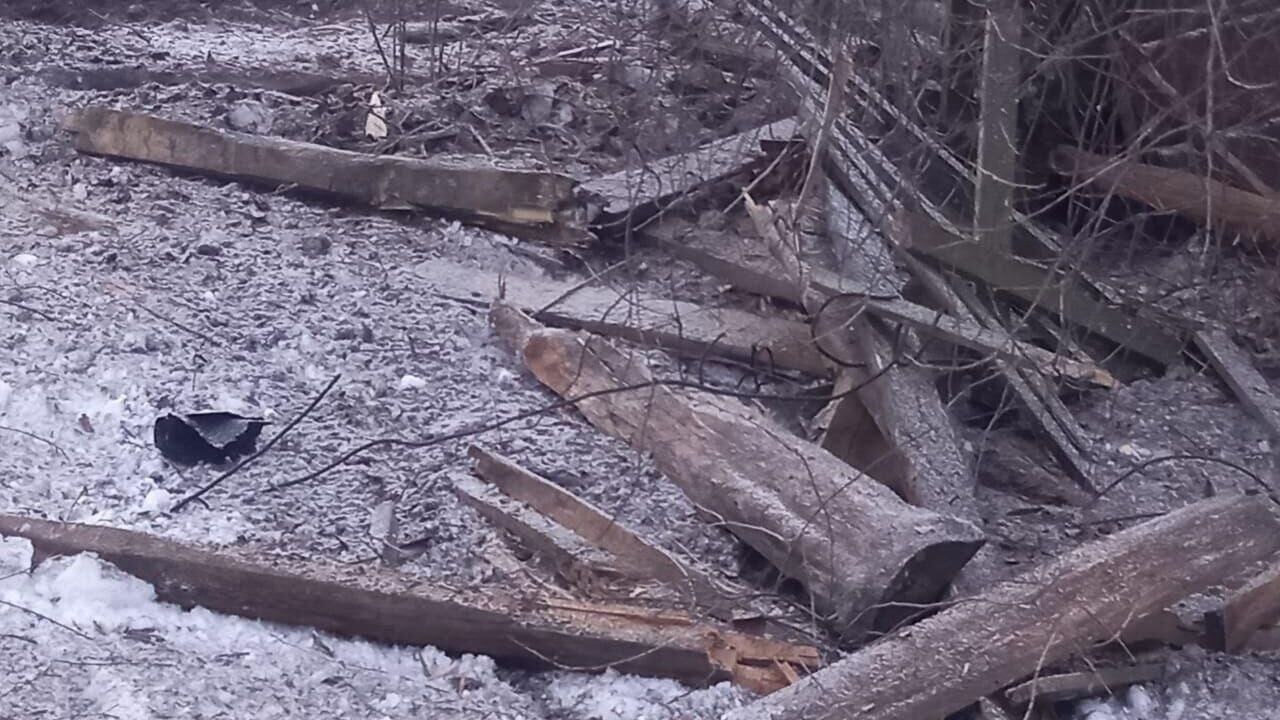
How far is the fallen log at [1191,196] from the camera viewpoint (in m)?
4.94

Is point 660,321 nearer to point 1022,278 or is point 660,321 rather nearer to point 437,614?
point 1022,278

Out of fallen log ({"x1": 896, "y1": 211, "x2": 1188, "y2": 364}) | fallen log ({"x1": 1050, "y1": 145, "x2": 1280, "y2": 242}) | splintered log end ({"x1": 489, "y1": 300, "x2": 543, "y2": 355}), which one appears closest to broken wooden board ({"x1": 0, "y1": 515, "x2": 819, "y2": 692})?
splintered log end ({"x1": 489, "y1": 300, "x2": 543, "y2": 355})

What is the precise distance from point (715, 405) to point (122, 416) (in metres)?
1.66

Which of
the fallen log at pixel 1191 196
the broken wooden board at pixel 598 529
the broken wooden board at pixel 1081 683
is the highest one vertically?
the fallen log at pixel 1191 196

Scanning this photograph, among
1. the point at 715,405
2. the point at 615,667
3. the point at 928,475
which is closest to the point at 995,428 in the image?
the point at 928,475

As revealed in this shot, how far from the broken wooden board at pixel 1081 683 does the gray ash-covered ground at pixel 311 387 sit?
0.06 metres

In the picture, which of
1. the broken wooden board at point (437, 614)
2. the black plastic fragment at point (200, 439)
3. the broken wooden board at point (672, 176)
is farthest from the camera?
the broken wooden board at point (672, 176)

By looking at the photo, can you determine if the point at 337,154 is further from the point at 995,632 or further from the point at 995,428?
the point at 995,632

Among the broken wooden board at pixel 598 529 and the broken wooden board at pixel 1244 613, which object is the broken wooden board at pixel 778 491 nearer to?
the broken wooden board at pixel 598 529

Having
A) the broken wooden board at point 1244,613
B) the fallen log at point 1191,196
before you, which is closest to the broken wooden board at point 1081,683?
the broken wooden board at point 1244,613

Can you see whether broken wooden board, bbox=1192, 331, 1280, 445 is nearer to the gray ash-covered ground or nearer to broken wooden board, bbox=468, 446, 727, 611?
the gray ash-covered ground

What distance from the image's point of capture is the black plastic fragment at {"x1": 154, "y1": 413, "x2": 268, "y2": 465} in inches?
150

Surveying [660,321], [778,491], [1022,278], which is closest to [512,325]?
[660,321]

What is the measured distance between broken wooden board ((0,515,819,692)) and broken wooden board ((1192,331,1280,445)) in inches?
79.1
